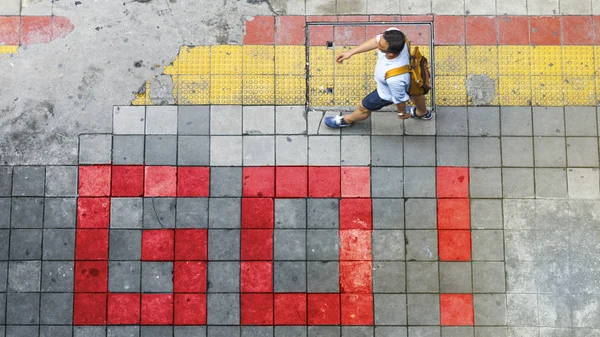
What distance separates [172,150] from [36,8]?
227 cm

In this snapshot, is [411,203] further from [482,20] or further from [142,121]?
[142,121]

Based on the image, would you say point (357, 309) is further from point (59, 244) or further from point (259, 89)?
point (59, 244)

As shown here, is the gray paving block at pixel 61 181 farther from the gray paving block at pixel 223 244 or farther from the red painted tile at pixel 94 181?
the gray paving block at pixel 223 244

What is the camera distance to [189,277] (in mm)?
5496

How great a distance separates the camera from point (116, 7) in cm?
585

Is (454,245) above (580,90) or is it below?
below

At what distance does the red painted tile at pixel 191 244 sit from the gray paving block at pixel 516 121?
346cm

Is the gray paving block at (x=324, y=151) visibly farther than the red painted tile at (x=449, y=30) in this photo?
No

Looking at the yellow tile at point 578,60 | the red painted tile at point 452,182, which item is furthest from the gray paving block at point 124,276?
the yellow tile at point 578,60

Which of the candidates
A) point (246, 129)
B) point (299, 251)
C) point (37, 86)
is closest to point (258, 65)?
point (246, 129)

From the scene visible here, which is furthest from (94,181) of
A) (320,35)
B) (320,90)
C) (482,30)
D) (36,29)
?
(482,30)

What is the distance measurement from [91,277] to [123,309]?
481 mm

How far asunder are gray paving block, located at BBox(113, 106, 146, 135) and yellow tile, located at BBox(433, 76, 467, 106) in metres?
3.28

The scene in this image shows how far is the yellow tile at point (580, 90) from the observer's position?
18.9ft
